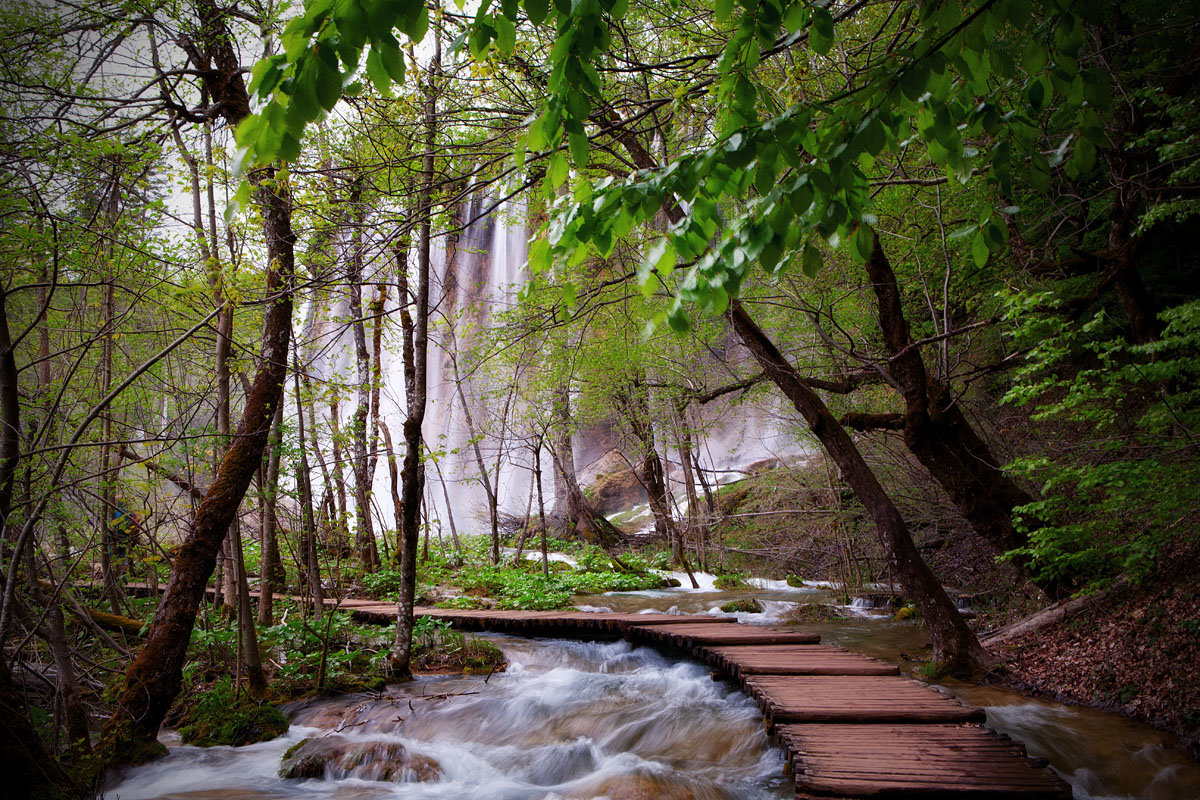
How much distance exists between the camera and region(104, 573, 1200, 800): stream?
16.7ft

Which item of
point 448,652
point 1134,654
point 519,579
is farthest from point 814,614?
point 519,579

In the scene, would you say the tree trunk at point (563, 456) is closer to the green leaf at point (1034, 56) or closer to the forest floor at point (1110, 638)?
the forest floor at point (1110, 638)

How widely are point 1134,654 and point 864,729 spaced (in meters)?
3.36

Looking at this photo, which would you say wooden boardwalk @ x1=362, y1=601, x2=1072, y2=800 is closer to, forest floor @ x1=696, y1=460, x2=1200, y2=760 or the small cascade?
the small cascade

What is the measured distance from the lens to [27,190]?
485cm

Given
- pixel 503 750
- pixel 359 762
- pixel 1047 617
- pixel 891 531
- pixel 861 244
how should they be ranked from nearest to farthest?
1. pixel 861 244
2. pixel 359 762
3. pixel 503 750
4. pixel 891 531
5. pixel 1047 617

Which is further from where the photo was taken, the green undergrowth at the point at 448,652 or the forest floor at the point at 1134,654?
the green undergrowth at the point at 448,652

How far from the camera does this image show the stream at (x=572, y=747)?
16.7ft

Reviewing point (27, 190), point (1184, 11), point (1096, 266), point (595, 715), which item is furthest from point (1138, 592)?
point (27, 190)

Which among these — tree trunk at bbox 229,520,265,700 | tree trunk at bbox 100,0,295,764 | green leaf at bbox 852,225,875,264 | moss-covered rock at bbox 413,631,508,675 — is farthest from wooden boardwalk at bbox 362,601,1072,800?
tree trunk at bbox 229,520,265,700

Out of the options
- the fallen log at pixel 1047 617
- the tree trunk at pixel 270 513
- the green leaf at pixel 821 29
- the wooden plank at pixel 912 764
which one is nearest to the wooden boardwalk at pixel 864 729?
the wooden plank at pixel 912 764

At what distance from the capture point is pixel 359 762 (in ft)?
18.9

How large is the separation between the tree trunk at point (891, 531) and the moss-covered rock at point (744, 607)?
467 cm

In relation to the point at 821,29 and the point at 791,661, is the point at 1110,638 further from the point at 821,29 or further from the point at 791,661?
the point at 821,29
